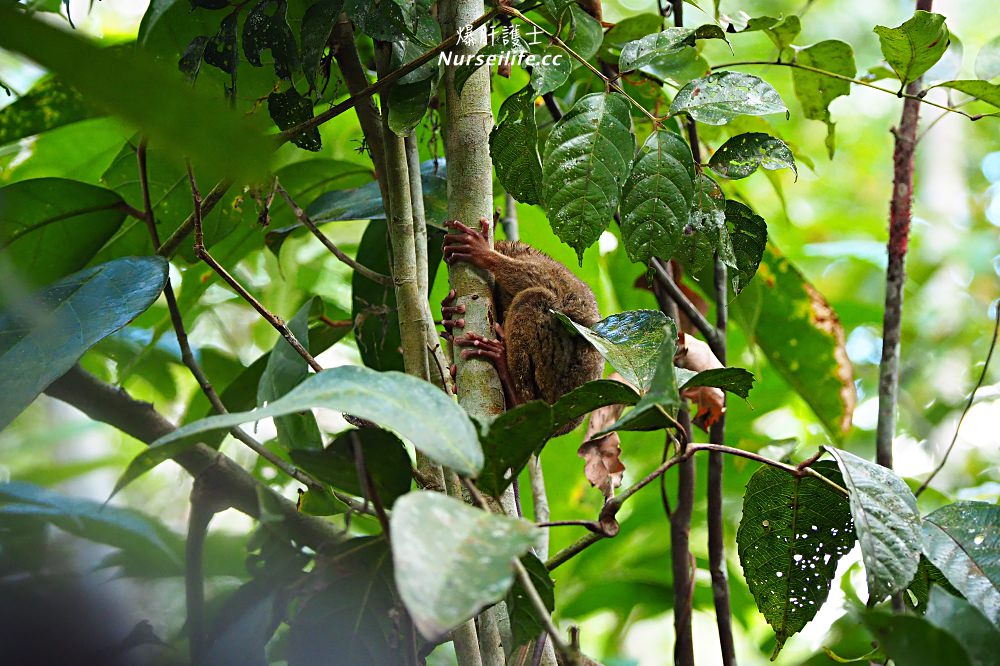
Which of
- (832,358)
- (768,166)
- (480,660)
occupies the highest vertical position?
(768,166)

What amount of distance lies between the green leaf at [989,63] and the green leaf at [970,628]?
1264 millimetres

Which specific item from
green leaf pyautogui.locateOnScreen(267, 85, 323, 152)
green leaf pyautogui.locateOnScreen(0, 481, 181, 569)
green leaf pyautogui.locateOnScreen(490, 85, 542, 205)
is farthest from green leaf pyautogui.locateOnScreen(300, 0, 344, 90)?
green leaf pyautogui.locateOnScreen(0, 481, 181, 569)

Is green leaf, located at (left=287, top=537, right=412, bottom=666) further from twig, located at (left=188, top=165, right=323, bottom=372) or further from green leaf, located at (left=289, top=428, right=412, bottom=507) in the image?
twig, located at (left=188, top=165, right=323, bottom=372)

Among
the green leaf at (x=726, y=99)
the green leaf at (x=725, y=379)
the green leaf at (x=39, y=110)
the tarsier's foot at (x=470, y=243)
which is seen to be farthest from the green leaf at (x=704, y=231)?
the green leaf at (x=39, y=110)

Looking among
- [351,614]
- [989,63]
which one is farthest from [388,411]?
[989,63]

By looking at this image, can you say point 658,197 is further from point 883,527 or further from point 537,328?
point 537,328

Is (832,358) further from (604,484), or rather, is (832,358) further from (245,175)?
(245,175)

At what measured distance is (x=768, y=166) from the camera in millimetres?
1299

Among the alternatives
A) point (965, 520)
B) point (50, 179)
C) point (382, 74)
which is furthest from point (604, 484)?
point (50, 179)

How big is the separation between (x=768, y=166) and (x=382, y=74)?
2.31 ft

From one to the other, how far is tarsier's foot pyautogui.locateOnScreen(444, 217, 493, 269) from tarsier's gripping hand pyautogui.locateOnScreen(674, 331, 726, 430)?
472 millimetres

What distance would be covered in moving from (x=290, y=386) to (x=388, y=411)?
656 mm

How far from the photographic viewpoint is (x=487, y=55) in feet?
4.22

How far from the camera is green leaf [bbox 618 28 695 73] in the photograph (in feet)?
4.09
